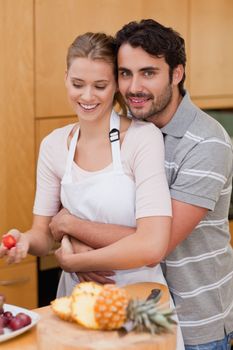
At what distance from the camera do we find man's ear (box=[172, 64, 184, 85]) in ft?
6.37

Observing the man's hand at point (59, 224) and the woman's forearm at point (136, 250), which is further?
the man's hand at point (59, 224)

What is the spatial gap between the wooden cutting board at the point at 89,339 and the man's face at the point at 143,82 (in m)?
0.67

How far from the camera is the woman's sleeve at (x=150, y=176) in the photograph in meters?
1.74

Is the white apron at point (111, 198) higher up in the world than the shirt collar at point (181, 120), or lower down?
lower down

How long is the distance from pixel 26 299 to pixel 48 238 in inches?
32.9

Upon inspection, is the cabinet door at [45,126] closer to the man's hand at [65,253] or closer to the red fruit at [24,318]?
the man's hand at [65,253]

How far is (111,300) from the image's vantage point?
4.27 ft

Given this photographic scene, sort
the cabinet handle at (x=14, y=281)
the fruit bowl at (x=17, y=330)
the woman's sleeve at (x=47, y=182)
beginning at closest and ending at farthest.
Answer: the fruit bowl at (x=17, y=330) → the woman's sleeve at (x=47, y=182) → the cabinet handle at (x=14, y=281)

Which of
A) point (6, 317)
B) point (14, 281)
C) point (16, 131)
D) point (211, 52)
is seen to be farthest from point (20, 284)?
point (211, 52)

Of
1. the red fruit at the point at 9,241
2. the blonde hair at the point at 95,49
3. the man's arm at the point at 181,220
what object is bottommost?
the red fruit at the point at 9,241

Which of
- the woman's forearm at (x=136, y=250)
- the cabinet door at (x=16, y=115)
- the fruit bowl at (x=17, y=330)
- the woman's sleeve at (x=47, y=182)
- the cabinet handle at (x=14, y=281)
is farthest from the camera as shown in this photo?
the cabinet handle at (x=14, y=281)

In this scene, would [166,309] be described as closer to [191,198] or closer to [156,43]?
[191,198]

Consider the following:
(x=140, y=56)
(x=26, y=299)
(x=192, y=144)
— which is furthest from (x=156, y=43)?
(x=26, y=299)

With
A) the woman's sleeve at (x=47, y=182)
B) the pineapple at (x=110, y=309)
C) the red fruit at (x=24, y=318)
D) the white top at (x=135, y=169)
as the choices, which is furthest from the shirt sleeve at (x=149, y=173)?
the pineapple at (x=110, y=309)
